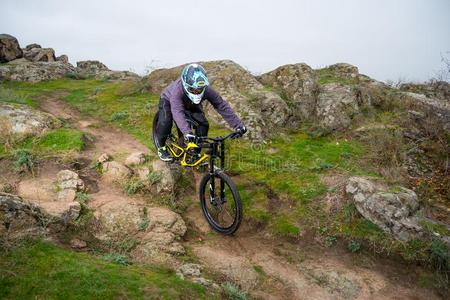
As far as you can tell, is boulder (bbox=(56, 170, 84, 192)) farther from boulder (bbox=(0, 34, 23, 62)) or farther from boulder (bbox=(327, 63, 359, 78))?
boulder (bbox=(0, 34, 23, 62))

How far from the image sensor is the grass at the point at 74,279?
427 cm

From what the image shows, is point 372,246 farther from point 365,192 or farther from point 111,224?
point 111,224

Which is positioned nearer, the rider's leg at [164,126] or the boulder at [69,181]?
the boulder at [69,181]

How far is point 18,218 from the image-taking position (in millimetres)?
5555

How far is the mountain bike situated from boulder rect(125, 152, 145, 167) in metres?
1.17

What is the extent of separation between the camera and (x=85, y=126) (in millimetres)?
12688

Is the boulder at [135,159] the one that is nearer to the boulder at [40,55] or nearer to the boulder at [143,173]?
the boulder at [143,173]

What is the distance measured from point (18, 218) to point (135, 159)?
407cm

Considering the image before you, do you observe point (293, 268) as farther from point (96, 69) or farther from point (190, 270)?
point (96, 69)

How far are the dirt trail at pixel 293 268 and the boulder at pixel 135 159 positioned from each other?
62.7 inches

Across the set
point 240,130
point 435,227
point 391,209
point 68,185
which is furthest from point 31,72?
point 435,227

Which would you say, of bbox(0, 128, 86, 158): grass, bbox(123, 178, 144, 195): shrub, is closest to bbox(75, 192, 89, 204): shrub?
bbox(123, 178, 144, 195): shrub

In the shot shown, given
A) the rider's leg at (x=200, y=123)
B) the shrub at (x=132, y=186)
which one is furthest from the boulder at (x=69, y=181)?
the rider's leg at (x=200, y=123)

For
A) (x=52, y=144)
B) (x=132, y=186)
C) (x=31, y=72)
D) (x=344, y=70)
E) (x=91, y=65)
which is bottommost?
(x=132, y=186)
